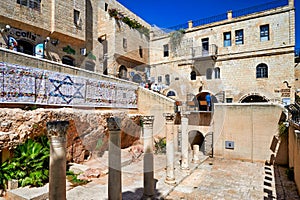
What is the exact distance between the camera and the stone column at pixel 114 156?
4676 mm

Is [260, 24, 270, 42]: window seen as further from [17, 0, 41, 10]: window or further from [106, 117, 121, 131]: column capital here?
[106, 117, 121, 131]: column capital

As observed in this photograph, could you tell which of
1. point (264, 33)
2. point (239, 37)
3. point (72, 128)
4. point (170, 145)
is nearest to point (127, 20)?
point (239, 37)

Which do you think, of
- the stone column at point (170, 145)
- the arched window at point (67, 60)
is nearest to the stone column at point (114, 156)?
the stone column at point (170, 145)

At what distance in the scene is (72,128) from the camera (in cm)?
970

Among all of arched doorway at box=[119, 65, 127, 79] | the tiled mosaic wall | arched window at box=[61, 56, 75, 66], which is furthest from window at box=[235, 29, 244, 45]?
arched window at box=[61, 56, 75, 66]

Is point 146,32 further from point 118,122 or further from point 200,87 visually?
point 118,122

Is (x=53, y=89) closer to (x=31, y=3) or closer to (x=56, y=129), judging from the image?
(x=31, y=3)

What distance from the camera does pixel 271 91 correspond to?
17.4 metres

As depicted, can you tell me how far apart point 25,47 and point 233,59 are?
1754 cm

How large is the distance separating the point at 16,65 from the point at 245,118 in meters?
12.1

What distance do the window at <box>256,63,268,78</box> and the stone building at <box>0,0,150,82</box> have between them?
11.9 meters

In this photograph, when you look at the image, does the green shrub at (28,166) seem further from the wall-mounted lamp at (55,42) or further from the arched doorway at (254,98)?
the arched doorway at (254,98)

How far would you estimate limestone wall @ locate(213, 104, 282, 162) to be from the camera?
11242 millimetres

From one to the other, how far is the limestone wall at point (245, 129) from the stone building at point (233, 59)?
18.8 feet
